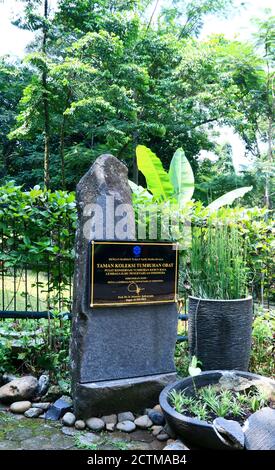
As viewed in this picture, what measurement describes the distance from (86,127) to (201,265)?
11.1 metres

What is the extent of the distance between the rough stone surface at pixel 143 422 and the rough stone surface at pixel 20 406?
862 millimetres

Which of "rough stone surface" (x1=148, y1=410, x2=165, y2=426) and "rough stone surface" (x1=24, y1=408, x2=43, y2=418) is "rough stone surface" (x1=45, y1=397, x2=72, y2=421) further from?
"rough stone surface" (x1=148, y1=410, x2=165, y2=426)

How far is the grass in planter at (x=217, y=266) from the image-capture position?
12.3 ft

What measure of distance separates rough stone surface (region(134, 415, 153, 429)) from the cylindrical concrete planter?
632mm

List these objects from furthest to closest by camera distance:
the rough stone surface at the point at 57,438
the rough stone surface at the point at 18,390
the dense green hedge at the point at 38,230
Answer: the dense green hedge at the point at 38,230 < the rough stone surface at the point at 18,390 < the rough stone surface at the point at 57,438

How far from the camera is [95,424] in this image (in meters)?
3.15

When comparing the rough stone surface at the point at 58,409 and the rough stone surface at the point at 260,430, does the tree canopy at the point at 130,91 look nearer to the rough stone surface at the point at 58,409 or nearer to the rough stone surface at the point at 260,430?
the rough stone surface at the point at 58,409

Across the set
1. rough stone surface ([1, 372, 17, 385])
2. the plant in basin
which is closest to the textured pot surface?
the plant in basin

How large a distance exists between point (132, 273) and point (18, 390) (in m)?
1.31

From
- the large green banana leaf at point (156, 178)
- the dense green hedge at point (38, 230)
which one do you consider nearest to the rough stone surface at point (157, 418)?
the dense green hedge at point (38, 230)

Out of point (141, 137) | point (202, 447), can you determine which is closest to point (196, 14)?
point (141, 137)

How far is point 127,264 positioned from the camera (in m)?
3.42

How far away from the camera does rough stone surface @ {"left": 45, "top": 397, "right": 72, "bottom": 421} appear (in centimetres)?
329

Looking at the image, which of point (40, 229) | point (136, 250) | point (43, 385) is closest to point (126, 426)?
point (43, 385)
